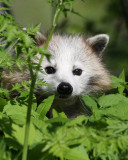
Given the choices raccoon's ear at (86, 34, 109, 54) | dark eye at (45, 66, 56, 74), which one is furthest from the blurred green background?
dark eye at (45, 66, 56, 74)

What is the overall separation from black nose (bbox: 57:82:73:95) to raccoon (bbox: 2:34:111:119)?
25mm

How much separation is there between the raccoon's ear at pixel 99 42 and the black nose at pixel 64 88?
0.89 metres

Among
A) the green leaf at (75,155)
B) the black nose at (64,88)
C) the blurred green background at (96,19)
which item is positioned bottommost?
the green leaf at (75,155)

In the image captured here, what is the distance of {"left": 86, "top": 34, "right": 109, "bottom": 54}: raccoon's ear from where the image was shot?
11.8 feet

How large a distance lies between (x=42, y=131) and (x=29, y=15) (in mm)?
10017

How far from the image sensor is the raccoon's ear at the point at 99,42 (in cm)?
359

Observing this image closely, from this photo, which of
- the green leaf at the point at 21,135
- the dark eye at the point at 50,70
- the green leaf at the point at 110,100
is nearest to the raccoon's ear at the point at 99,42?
the dark eye at the point at 50,70

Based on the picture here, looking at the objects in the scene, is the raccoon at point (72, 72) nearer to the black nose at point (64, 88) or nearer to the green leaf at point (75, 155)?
the black nose at point (64, 88)

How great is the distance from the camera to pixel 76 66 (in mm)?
3332

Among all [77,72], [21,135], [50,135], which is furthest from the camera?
[77,72]

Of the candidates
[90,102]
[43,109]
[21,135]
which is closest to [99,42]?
[90,102]

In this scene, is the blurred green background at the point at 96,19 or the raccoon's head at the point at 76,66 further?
the blurred green background at the point at 96,19

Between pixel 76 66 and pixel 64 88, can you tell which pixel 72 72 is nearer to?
pixel 76 66

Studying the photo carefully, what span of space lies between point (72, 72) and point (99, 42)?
60 centimetres
